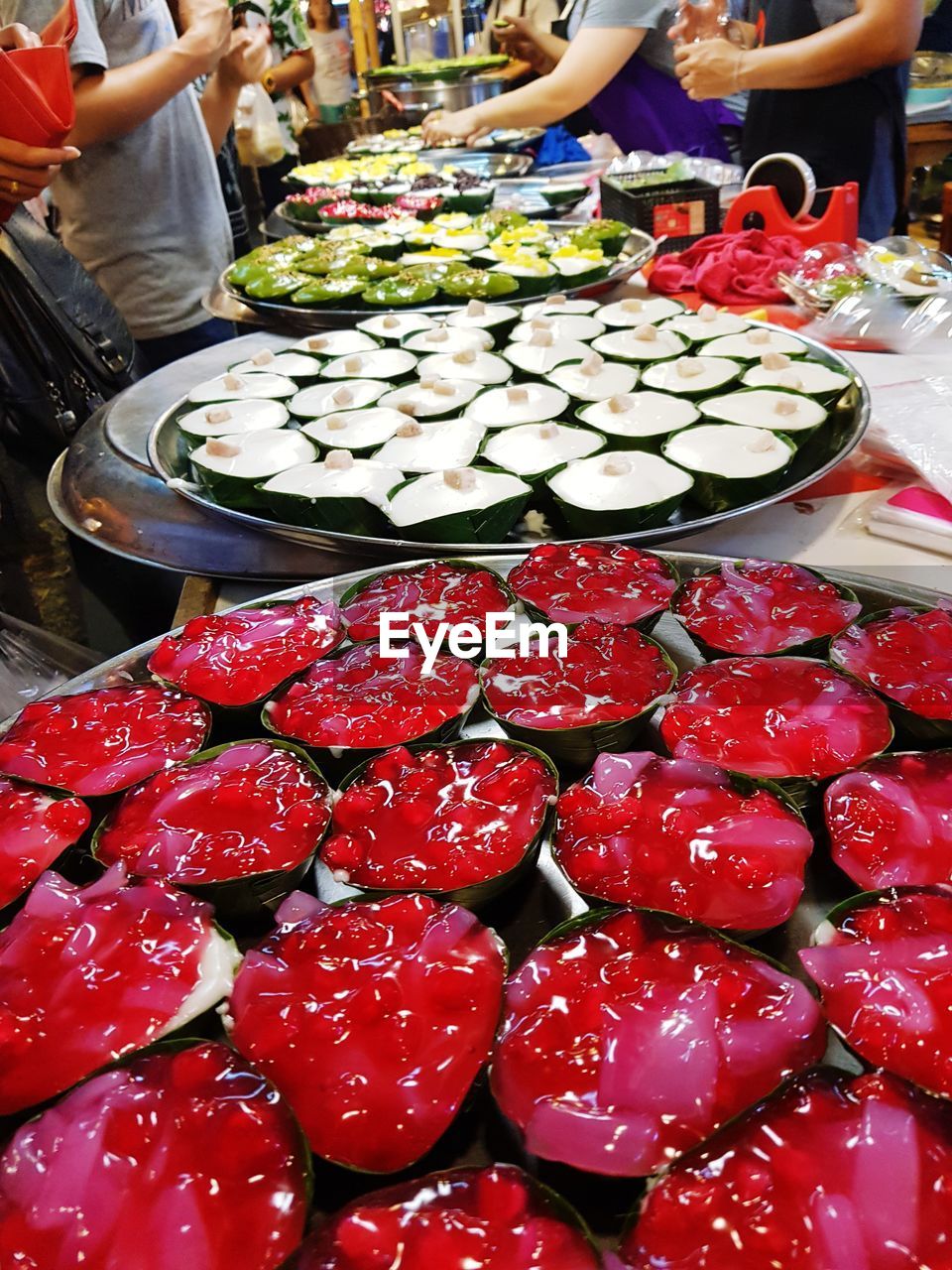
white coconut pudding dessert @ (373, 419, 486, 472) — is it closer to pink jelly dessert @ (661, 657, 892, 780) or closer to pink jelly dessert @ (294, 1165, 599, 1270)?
pink jelly dessert @ (661, 657, 892, 780)

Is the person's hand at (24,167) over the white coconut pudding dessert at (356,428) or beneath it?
over

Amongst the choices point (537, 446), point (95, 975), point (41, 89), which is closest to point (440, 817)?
point (95, 975)

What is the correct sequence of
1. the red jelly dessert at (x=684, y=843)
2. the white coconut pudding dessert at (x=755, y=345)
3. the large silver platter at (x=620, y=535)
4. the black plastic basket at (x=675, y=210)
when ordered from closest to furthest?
the red jelly dessert at (x=684, y=843) < the large silver platter at (x=620, y=535) < the white coconut pudding dessert at (x=755, y=345) < the black plastic basket at (x=675, y=210)

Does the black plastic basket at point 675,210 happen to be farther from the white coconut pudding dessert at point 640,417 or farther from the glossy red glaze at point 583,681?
the glossy red glaze at point 583,681

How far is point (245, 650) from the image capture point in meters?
1.20

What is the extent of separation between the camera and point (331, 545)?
1.47 m

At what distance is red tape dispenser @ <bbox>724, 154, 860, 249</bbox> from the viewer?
2.77m

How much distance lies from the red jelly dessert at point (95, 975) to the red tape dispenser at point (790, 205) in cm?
282

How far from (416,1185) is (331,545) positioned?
1034 millimetres

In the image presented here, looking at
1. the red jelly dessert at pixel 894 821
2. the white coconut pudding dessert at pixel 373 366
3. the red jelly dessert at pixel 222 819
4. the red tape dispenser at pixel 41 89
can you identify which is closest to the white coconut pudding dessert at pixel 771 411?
the white coconut pudding dessert at pixel 373 366

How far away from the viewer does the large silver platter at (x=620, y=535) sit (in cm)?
142

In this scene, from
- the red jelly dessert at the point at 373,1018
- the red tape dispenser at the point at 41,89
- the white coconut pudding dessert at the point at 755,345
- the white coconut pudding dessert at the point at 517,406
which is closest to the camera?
the red jelly dessert at the point at 373,1018

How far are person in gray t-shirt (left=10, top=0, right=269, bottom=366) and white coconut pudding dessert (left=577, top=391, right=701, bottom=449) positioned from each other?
177 centimetres

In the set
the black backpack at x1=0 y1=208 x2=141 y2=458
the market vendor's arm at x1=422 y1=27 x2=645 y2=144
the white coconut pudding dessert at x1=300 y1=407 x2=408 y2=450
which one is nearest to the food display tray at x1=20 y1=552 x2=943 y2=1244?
the white coconut pudding dessert at x1=300 y1=407 x2=408 y2=450
